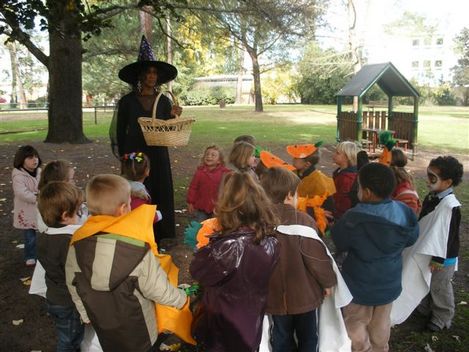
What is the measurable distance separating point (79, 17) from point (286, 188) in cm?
307

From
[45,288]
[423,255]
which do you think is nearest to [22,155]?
[45,288]

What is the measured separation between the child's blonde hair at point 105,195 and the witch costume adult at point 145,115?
7.34 feet

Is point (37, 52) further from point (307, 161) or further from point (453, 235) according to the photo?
point (453, 235)

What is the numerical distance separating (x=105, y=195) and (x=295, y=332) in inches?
57.5


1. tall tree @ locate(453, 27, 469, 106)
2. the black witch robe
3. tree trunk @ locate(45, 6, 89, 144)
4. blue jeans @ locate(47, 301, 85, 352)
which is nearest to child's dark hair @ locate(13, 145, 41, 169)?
the black witch robe

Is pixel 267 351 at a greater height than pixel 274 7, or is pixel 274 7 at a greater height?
pixel 274 7

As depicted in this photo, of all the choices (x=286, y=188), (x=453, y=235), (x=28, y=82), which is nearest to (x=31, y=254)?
(x=286, y=188)

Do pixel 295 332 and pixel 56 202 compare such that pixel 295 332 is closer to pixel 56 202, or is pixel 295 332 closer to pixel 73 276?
pixel 73 276

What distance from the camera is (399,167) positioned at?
3791mm

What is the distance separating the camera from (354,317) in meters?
2.88

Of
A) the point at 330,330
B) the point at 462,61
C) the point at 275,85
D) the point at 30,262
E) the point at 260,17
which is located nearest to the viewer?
the point at 330,330

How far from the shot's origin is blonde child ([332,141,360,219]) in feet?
13.3

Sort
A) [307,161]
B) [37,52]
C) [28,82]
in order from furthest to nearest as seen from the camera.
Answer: [28,82], [37,52], [307,161]

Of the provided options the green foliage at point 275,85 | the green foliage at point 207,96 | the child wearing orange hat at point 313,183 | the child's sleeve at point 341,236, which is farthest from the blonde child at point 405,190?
the green foliage at point 275,85
